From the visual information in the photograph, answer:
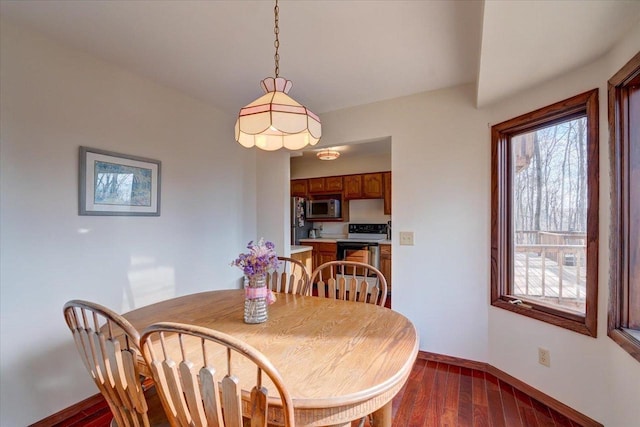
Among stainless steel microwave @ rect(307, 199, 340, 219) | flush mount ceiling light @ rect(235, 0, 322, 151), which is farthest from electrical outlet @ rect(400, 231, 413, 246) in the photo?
stainless steel microwave @ rect(307, 199, 340, 219)

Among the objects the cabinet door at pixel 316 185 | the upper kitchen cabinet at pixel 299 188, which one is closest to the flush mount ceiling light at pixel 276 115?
the cabinet door at pixel 316 185

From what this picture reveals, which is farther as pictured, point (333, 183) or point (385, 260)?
point (333, 183)

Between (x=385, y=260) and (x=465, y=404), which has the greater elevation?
(x=385, y=260)

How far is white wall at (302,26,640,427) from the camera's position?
1.93 metres

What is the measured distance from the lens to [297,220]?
5.18 m

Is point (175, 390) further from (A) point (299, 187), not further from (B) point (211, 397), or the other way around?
(A) point (299, 187)

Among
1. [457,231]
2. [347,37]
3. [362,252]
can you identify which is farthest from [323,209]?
[347,37]

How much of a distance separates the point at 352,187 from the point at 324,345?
3949 mm

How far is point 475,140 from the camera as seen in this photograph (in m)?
2.45

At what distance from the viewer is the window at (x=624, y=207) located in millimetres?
1512

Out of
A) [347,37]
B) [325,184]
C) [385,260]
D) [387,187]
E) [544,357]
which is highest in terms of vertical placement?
[347,37]

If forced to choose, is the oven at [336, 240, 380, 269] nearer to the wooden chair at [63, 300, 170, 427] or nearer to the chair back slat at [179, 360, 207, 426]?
the wooden chair at [63, 300, 170, 427]

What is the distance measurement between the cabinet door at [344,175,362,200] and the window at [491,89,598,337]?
8.76 ft

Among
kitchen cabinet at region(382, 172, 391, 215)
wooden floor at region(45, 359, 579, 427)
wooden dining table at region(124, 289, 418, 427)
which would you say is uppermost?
kitchen cabinet at region(382, 172, 391, 215)
